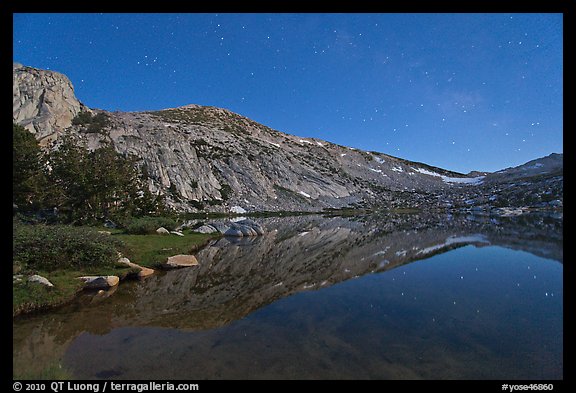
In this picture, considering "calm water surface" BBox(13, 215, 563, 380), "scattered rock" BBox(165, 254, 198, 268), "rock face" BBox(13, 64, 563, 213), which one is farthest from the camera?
"rock face" BBox(13, 64, 563, 213)

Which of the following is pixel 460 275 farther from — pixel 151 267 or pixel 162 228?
pixel 162 228

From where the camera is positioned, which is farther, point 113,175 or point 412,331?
point 113,175

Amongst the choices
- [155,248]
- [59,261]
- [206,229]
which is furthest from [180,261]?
[206,229]

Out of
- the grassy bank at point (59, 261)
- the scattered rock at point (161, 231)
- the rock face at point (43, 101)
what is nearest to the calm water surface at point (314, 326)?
the grassy bank at point (59, 261)

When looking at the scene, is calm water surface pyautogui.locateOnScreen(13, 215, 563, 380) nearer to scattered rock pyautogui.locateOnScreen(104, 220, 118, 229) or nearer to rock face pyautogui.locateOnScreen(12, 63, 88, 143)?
scattered rock pyautogui.locateOnScreen(104, 220, 118, 229)

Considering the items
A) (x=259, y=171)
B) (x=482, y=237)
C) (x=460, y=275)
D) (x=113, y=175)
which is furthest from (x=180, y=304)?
(x=259, y=171)

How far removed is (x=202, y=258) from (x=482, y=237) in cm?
3384

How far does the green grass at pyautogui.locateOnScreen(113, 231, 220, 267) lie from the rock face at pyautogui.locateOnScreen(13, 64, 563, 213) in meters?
49.2

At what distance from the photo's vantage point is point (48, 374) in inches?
299

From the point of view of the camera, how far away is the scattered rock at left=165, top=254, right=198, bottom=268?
22.2 meters

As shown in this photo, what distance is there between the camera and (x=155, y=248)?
84.8 ft

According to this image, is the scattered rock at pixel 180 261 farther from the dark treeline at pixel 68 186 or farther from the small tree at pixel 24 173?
the small tree at pixel 24 173

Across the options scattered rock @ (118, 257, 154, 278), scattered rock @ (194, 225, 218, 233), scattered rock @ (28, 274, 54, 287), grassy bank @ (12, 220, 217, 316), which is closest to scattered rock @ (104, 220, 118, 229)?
scattered rock @ (194, 225, 218, 233)

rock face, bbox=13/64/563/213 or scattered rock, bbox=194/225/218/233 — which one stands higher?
rock face, bbox=13/64/563/213
